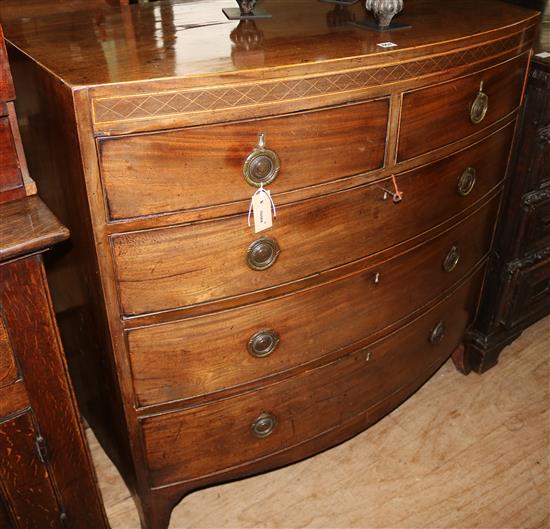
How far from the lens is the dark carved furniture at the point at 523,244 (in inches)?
65.4

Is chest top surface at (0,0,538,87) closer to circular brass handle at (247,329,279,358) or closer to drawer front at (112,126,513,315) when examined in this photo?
drawer front at (112,126,513,315)

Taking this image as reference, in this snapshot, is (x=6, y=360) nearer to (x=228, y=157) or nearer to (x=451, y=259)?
(x=228, y=157)

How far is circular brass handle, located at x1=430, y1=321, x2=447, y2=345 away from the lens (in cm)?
170

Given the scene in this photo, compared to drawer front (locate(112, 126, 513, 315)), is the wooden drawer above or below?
below

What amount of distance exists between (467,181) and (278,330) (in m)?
0.60

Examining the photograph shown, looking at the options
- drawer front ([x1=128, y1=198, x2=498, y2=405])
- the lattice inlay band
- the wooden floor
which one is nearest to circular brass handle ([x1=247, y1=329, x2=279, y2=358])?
drawer front ([x1=128, y1=198, x2=498, y2=405])

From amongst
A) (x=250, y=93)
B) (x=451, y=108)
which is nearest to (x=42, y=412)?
(x=250, y=93)

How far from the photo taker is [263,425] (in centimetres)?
142

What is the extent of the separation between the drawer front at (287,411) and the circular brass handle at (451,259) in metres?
0.12

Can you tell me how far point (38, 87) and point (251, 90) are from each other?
14.8 inches

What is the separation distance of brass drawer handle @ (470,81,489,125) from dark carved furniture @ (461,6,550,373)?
0.31 meters

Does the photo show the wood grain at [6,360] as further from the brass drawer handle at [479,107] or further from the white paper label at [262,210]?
the brass drawer handle at [479,107]

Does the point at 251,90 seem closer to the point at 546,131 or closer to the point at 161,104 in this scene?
the point at 161,104

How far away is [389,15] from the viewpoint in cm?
124
